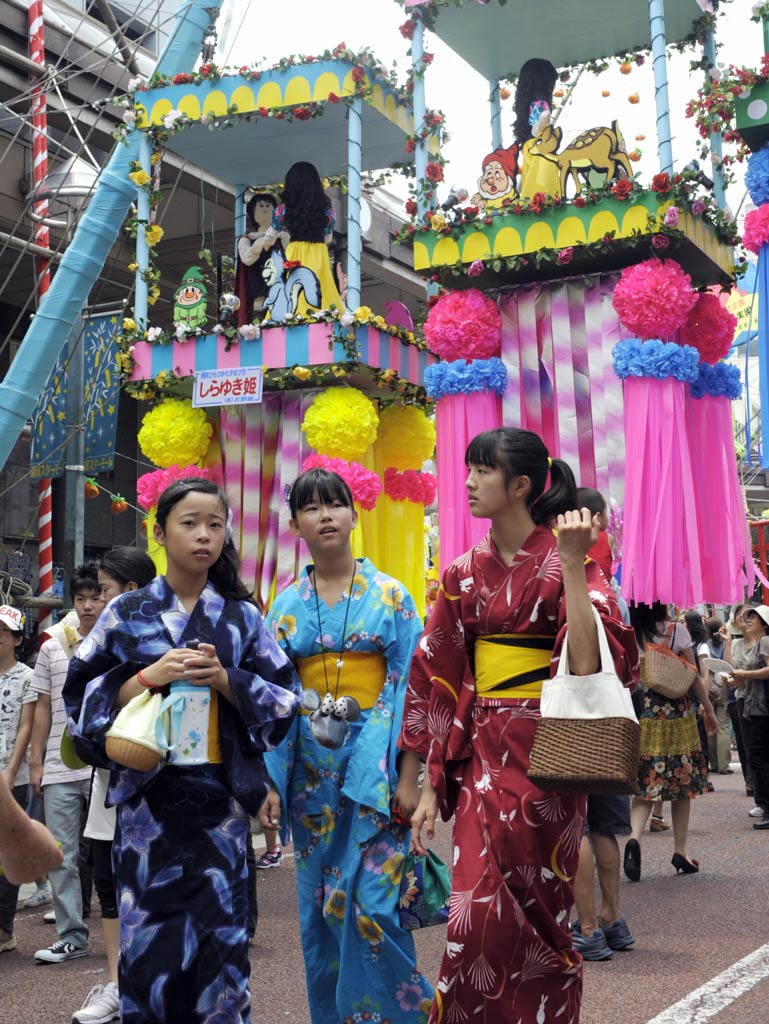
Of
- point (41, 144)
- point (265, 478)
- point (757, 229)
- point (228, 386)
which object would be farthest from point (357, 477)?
point (41, 144)

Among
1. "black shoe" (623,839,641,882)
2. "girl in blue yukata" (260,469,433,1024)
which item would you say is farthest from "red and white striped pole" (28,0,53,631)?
"girl in blue yukata" (260,469,433,1024)

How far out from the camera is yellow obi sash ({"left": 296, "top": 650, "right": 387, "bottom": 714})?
409cm

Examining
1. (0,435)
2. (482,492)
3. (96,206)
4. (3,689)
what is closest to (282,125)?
(96,206)

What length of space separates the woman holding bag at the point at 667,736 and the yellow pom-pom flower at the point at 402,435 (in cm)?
249

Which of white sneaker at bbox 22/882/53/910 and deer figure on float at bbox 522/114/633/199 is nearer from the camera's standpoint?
white sneaker at bbox 22/882/53/910

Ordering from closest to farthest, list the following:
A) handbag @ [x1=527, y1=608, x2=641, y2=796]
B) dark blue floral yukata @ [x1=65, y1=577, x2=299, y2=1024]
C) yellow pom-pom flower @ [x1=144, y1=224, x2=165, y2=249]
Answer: handbag @ [x1=527, y1=608, x2=641, y2=796] → dark blue floral yukata @ [x1=65, y1=577, x2=299, y2=1024] → yellow pom-pom flower @ [x1=144, y1=224, x2=165, y2=249]

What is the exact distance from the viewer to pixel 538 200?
784 cm

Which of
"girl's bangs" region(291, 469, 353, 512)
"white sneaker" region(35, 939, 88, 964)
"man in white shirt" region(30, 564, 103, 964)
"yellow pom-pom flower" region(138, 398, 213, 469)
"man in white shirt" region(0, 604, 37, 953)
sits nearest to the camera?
"girl's bangs" region(291, 469, 353, 512)

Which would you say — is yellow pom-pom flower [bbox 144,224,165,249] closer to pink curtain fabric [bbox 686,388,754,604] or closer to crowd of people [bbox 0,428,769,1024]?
pink curtain fabric [bbox 686,388,754,604]

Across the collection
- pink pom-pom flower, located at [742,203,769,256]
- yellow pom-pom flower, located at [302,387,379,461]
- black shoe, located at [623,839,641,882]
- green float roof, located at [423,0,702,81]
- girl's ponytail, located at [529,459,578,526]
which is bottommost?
black shoe, located at [623,839,641,882]

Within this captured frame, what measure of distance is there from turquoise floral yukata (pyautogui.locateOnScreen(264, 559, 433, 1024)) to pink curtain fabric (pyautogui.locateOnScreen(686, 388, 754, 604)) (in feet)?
12.9

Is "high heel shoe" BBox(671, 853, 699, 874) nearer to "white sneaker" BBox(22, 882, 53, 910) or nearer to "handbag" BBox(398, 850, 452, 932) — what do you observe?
"white sneaker" BBox(22, 882, 53, 910)

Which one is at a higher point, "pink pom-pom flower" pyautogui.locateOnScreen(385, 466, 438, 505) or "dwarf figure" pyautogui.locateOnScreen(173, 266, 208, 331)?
"dwarf figure" pyautogui.locateOnScreen(173, 266, 208, 331)

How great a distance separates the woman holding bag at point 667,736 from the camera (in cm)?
726
